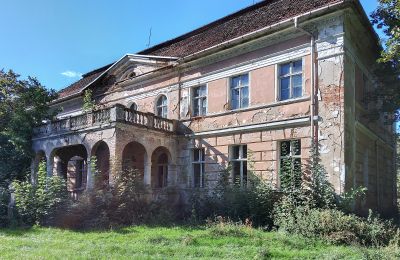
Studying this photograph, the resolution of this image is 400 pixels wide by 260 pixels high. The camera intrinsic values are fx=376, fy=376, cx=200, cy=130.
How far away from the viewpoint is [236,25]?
1833 centimetres

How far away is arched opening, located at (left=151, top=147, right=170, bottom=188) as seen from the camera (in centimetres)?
1966

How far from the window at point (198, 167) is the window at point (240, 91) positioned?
9.51 feet

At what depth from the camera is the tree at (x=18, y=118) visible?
20.1 m

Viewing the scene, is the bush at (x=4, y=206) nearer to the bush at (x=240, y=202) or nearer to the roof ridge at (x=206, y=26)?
the bush at (x=240, y=202)

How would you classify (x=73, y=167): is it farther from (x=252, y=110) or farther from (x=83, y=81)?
(x=252, y=110)

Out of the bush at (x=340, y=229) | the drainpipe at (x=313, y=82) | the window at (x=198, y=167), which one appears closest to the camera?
the bush at (x=340, y=229)

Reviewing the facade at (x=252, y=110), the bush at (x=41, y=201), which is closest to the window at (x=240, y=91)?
the facade at (x=252, y=110)

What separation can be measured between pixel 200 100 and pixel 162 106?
271 centimetres

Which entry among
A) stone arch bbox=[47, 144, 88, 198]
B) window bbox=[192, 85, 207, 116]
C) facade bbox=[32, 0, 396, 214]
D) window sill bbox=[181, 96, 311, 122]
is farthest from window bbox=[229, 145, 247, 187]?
stone arch bbox=[47, 144, 88, 198]

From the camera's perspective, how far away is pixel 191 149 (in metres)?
18.3

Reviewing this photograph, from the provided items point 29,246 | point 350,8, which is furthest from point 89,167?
point 350,8

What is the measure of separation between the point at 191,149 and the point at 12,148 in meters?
10.5

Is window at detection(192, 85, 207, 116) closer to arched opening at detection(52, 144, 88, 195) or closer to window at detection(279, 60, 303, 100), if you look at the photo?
window at detection(279, 60, 303, 100)

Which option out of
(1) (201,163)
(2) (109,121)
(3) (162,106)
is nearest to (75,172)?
(3) (162,106)
